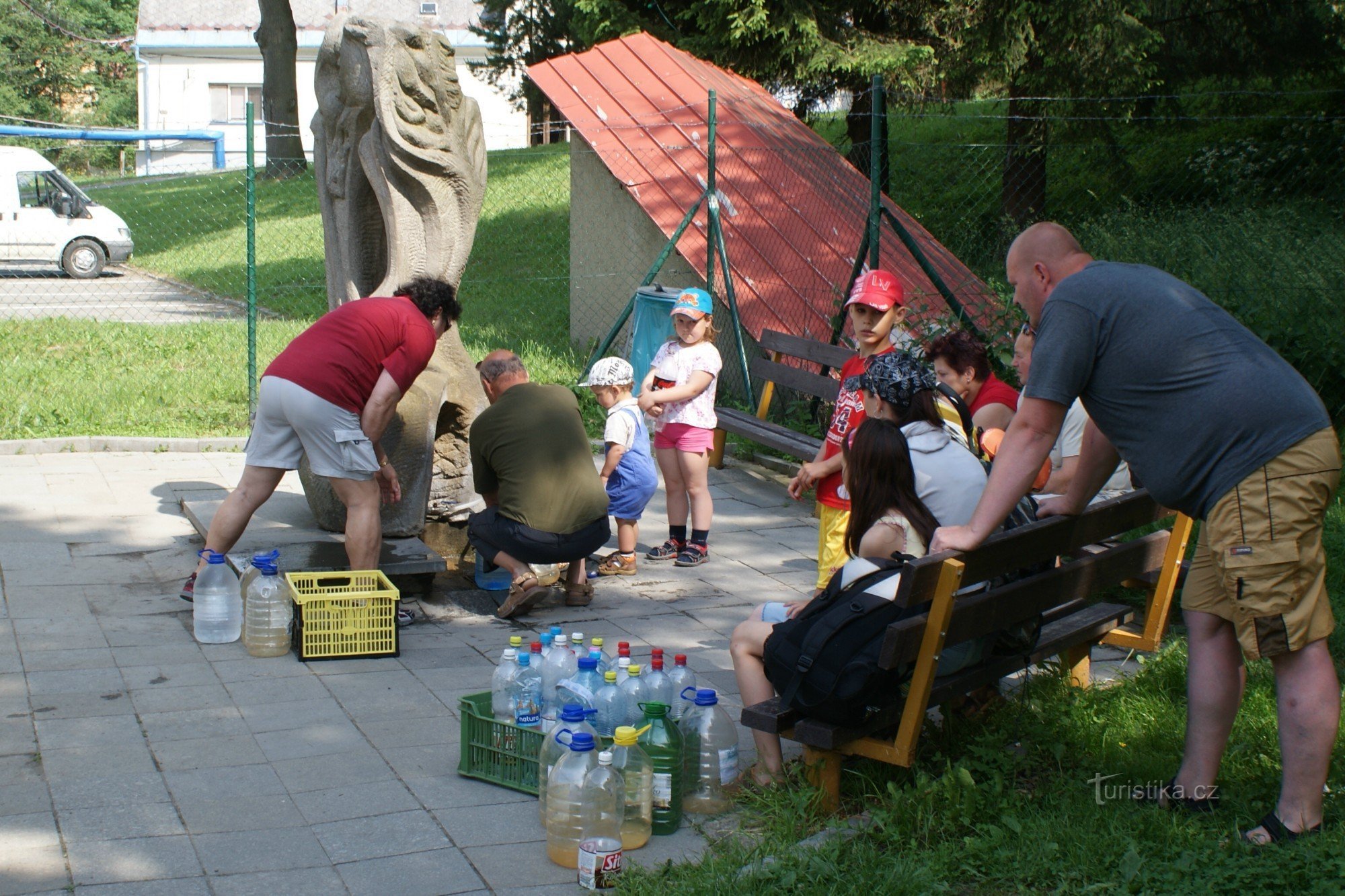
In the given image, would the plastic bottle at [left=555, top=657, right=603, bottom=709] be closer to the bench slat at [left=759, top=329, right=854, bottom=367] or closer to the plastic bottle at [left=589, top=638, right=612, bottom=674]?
the plastic bottle at [left=589, top=638, right=612, bottom=674]

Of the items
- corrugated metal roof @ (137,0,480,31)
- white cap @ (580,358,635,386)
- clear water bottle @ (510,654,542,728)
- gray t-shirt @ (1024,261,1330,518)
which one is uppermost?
corrugated metal roof @ (137,0,480,31)

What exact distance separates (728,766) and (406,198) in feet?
12.5

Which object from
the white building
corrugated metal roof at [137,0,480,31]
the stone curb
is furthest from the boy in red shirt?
corrugated metal roof at [137,0,480,31]

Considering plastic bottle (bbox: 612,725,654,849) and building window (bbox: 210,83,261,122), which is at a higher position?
building window (bbox: 210,83,261,122)

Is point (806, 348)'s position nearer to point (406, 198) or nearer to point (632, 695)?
point (406, 198)

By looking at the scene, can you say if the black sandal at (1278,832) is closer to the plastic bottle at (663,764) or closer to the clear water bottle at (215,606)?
the plastic bottle at (663,764)

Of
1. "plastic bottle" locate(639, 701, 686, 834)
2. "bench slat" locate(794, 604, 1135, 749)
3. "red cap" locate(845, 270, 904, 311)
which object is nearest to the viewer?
"bench slat" locate(794, 604, 1135, 749)

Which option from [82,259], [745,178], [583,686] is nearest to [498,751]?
[583,686]

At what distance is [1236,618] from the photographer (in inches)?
137

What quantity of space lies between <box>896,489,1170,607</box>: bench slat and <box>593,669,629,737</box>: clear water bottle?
1058 millimetres

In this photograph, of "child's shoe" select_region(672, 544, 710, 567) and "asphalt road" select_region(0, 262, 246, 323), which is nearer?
"child's shoe" select_region(672, 544, 710, 567)

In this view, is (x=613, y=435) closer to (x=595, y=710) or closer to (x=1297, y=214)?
(x=595, y=710)

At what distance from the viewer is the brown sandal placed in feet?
19.1

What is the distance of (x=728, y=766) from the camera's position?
4.04m
